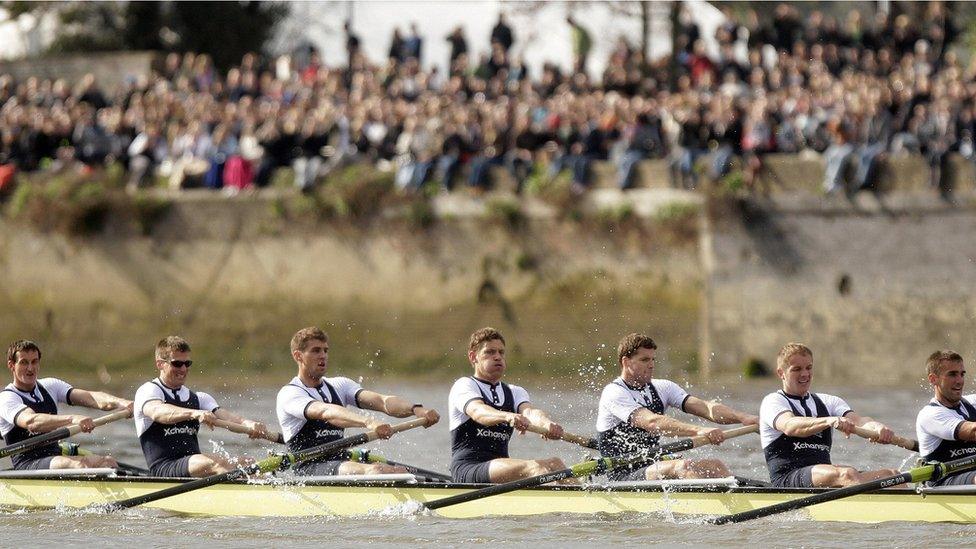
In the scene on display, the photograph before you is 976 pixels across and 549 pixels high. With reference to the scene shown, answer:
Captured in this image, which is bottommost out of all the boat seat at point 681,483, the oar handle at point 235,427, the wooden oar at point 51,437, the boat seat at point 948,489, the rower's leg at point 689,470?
the boat seat at point 948,489

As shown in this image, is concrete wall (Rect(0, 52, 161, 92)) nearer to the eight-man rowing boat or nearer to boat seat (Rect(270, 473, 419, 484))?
the eight-man rowing boat

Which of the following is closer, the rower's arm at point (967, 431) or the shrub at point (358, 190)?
the rower's arm at point (967, 431)

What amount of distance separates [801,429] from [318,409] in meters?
3.42

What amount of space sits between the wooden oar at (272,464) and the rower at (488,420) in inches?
13.7

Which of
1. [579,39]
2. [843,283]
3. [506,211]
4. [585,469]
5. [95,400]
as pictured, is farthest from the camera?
[579,39]

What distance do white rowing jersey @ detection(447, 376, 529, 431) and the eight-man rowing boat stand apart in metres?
0.49

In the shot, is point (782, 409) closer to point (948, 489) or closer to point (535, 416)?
point (948, 489)

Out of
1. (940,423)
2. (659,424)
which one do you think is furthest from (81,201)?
(940,423)

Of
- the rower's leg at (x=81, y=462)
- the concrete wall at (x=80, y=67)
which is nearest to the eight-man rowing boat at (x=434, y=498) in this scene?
the rower's leg at (x=81, y=462)

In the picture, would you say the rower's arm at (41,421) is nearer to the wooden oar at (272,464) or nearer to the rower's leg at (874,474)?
the wooden oar at (272,464)

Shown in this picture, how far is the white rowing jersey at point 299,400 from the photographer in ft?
40.4

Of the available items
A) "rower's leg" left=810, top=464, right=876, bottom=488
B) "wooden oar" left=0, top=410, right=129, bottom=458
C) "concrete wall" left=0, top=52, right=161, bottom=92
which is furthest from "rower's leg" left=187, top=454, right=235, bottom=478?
"concrete wall" left=0, top=52, right=161, bottom=92

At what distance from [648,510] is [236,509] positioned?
3.04 meters

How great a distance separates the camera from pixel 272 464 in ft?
39.8
